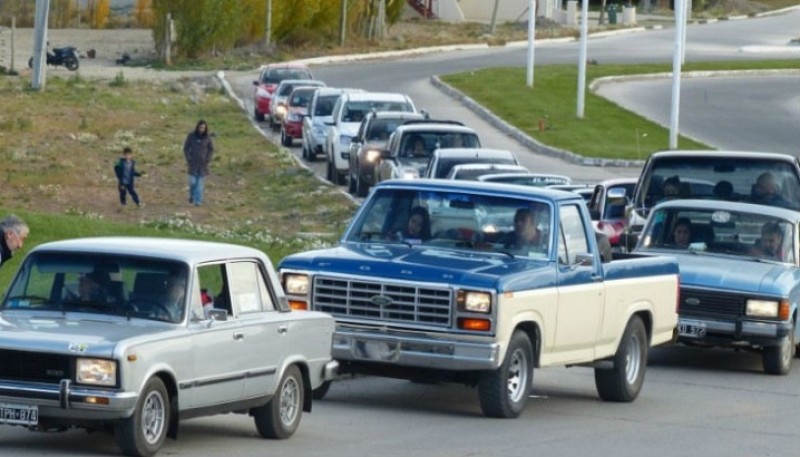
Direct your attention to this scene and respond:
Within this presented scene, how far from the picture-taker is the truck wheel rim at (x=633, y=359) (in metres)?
16.2

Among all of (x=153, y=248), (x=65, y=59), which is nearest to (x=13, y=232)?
(x=153, y=248)

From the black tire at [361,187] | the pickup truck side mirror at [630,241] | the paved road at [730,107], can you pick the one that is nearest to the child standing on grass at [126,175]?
the black tire at [361,187]

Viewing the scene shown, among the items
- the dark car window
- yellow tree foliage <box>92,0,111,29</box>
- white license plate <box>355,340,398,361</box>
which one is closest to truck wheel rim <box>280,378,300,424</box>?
white license plate <box>355,340,398,361</box>

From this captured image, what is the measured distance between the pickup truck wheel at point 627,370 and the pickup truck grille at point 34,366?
21.1 ft

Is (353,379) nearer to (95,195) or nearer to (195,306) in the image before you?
(195,306)

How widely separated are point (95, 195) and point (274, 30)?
51053mm

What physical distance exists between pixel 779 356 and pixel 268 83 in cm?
4079

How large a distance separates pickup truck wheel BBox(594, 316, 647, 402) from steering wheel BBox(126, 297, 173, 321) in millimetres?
5487

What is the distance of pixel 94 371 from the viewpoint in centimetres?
1090

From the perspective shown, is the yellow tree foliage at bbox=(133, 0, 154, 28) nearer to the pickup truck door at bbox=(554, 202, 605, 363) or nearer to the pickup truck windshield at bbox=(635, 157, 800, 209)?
the pickup truck windshield at bbox=(635, 157, 800, 209)

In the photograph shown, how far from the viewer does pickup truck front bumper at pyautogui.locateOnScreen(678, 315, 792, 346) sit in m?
18.0

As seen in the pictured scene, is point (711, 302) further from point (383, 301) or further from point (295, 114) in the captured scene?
point (295, 114)

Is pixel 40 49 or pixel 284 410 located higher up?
pixel 40 49

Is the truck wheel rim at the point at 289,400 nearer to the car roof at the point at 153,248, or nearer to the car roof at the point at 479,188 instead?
the car roof at the point at 153,248
